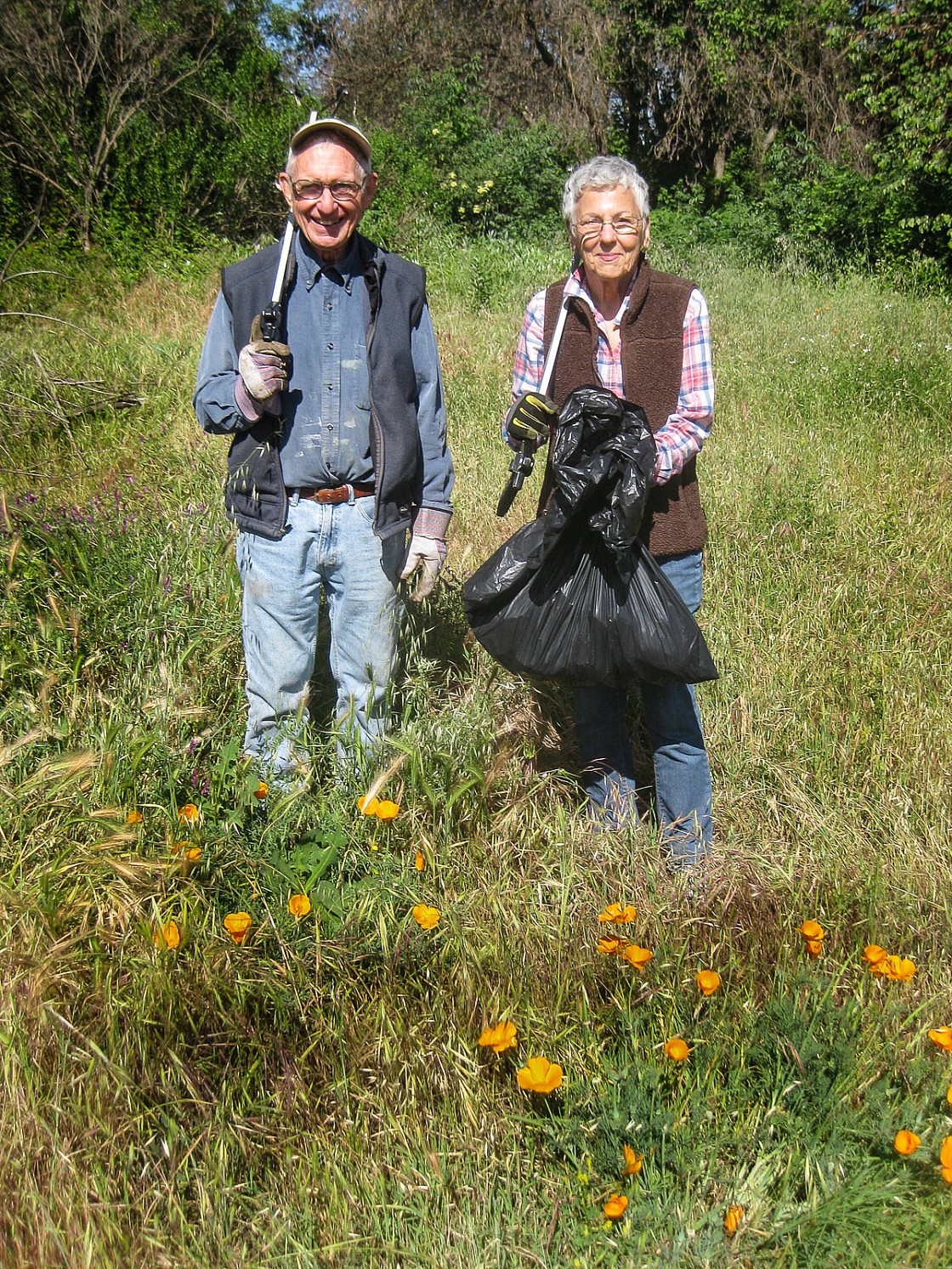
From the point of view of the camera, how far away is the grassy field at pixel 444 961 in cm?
189

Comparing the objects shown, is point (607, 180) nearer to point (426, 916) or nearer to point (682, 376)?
point (682, 376)

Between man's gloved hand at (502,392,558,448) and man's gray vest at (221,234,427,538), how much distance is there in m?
0.34

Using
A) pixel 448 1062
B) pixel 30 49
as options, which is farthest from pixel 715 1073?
pixel 30 49

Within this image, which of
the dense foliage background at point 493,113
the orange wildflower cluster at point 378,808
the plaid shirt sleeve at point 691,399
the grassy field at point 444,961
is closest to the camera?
the grassy field at point 444,961

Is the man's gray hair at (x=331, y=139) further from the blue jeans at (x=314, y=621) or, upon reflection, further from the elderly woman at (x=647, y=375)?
the blue jeans at (x=314, y=621)

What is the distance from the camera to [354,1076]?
7.11 ft

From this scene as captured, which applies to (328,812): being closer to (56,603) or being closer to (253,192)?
(56,603)

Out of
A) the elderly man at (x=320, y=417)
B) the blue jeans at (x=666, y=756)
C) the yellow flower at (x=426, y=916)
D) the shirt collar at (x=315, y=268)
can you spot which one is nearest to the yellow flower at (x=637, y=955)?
the yellow flower at (x=426, y=916)

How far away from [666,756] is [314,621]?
105 cm

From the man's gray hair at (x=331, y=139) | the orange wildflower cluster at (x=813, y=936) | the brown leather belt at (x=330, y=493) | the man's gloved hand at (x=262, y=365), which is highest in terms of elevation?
the man's gray hair at (x=331, y=139)

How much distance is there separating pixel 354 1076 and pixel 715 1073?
75 centimetres

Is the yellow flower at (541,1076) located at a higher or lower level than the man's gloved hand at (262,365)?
lower

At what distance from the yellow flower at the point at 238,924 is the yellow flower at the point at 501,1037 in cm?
55

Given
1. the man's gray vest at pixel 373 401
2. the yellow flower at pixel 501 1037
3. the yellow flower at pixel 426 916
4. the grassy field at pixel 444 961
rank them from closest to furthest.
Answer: the grassy field at pixel 444 961
the yellow flower at pixel 501 1037
the yellow flower at pixel 426 916
the man's gray vest at pixel 373 401
